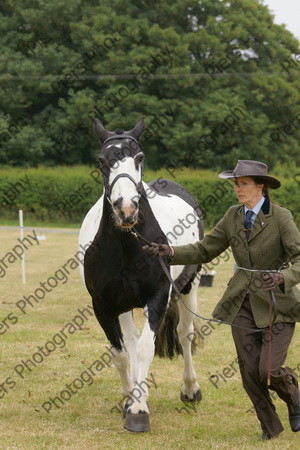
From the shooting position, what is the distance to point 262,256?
201 inches

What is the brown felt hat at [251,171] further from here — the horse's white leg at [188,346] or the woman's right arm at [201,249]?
the horse's white leg at [188,346]

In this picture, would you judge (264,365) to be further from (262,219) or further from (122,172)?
(122,172)

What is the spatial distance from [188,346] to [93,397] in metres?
1.04

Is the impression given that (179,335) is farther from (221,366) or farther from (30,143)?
(30,143)

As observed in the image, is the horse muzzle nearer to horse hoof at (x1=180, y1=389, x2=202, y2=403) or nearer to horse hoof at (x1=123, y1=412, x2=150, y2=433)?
horse hoof at (x1=123, y1=412, x2=150, y2=433)

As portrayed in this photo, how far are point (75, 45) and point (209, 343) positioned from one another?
1242 inches

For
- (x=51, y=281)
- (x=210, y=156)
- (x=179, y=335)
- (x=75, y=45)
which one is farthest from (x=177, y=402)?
(x=75, y=45)

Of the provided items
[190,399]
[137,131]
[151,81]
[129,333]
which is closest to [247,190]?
[137,131]

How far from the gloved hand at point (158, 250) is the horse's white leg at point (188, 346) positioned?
1735 millimetres

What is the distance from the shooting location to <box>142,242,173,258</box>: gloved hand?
5.37 metres

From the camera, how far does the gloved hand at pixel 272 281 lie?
467 centimetres

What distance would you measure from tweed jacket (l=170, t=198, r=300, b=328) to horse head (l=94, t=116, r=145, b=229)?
2.49ft

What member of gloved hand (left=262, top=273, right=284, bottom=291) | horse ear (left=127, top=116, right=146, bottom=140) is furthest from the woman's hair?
horse ear (left=127, top=116, right=146, bottom=140)

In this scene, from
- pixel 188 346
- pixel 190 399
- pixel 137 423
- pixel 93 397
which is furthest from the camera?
pixel 188 346
